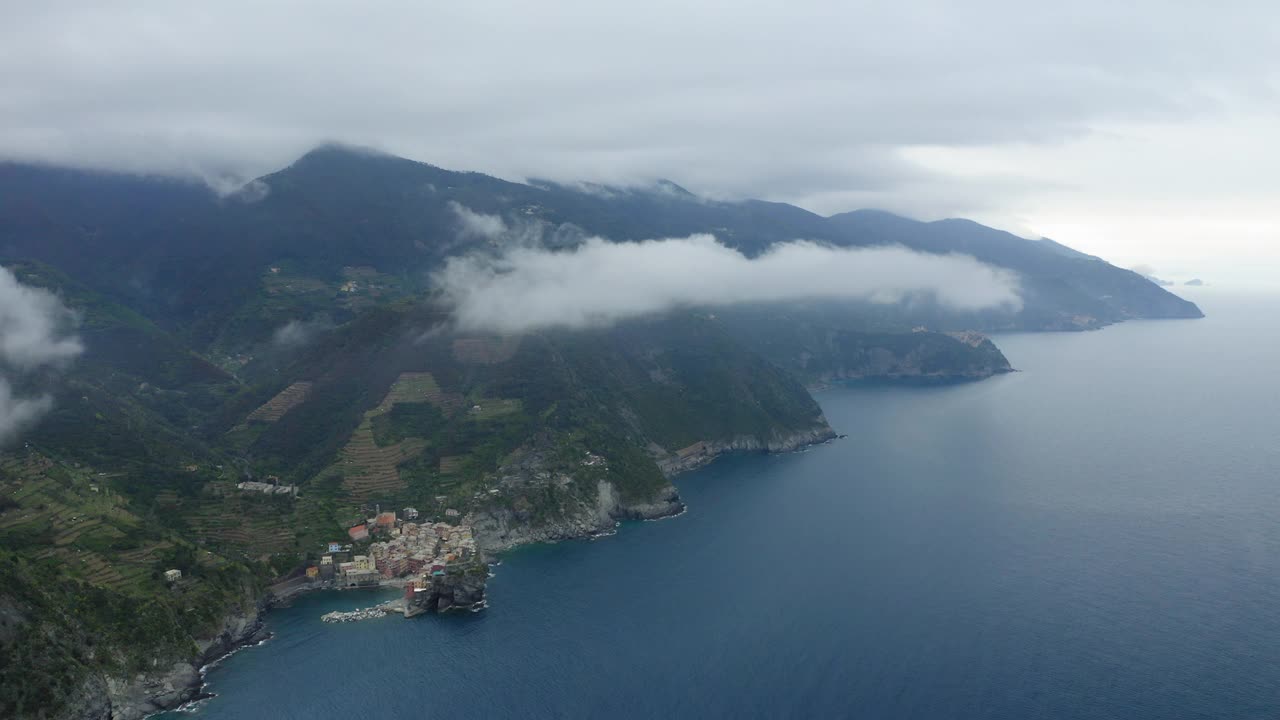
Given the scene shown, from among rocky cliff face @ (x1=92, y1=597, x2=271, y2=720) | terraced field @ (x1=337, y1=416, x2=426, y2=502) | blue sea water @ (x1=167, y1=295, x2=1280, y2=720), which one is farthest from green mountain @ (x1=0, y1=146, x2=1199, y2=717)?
blue sea water @ (x1=167, y1=295, x2=1280, y2=720)

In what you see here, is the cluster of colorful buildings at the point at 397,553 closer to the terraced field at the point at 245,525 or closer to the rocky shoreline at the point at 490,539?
Answer: the rocky shoreline at the point at 490,539

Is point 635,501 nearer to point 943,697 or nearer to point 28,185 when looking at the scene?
point 943,697

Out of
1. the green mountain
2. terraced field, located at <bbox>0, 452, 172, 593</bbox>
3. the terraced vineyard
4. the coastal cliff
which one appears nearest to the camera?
the green mountain

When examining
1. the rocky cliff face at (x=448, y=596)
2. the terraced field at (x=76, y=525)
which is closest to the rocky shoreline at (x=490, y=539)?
the terraced field at (x=76, y=525)

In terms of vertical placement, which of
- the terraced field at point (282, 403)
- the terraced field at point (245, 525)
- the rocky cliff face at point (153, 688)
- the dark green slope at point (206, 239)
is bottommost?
the rocky cliff face at point (153, 688)

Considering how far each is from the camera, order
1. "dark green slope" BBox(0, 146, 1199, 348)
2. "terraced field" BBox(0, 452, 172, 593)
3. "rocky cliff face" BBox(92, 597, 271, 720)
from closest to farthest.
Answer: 1. "rocky cliff face" BBox(92, 597, 271, 720)
2. "terraced field" BBox(0, 452, 172, 593)
3. "dark green slope" BBox(0, 146, 1199, 348)

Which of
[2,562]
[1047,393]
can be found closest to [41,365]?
[2,562]

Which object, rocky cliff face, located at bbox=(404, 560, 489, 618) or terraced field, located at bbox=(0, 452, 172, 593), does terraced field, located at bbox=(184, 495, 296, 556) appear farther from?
rocky cliff face, located at bbox=(404, 560, 489, 618)
